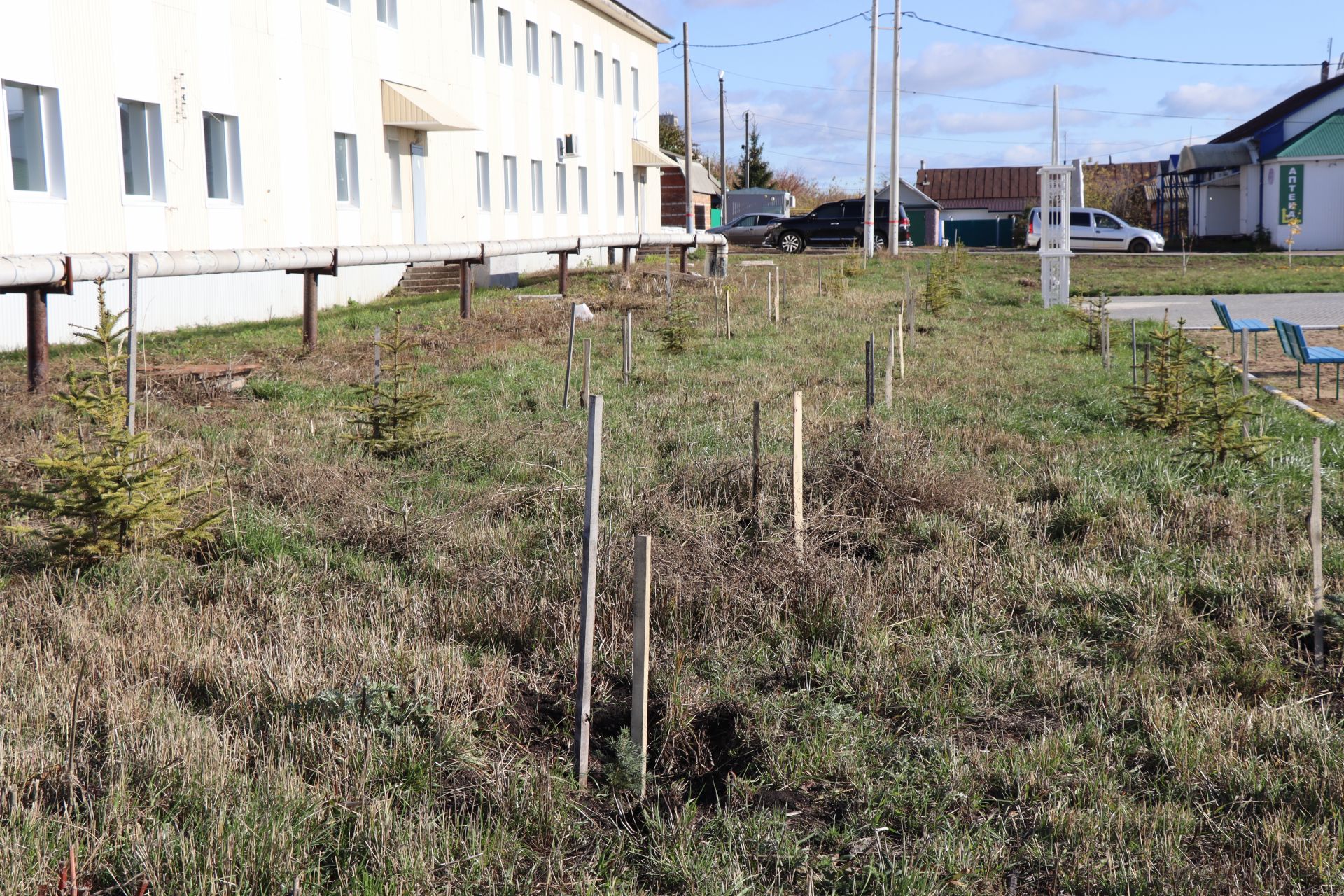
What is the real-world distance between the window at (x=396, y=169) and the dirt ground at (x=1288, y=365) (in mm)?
14372

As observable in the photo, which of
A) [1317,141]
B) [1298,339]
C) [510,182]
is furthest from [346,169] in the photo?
[1317,141]

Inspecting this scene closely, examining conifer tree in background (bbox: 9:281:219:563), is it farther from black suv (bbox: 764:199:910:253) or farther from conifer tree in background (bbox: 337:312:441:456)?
black suv (bbox: 764:199:910:253)

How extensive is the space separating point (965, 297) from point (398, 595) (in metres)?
20.3

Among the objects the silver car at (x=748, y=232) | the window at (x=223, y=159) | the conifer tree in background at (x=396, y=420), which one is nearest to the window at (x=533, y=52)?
the window at (x=223, y=159)

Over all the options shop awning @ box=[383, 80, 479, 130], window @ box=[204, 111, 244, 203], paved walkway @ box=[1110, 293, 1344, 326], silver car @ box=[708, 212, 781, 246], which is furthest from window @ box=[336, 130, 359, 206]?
silver car @ box=[708, 212, 781, 246]

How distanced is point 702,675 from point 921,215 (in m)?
62.2

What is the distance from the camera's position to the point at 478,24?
2667 cm

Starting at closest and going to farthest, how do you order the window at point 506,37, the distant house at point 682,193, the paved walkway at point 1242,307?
the paved walkway at point 1242,307, the window at point 506,37, the distant house at point 682,193

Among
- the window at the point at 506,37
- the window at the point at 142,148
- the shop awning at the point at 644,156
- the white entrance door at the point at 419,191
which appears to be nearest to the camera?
the window at the point at 142,148

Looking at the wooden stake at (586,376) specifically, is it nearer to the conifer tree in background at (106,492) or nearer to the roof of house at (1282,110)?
the conifer tree in background at (106,492)

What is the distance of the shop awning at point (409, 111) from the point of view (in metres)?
22.2

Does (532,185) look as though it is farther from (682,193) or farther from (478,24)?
(682,193)

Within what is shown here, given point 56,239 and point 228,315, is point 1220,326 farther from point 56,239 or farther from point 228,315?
point 56,239

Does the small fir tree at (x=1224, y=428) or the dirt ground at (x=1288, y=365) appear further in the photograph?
the dirt ground at (x=1288, y=365)
